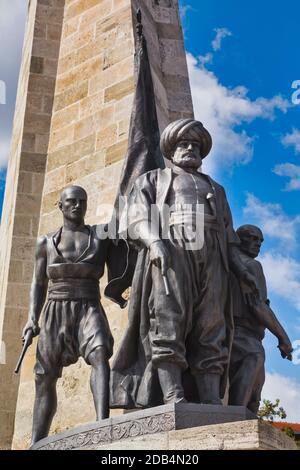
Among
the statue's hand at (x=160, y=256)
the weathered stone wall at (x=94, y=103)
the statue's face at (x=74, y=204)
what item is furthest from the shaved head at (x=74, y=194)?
the weathered stone wall at (x=94, y=103)

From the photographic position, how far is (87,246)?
19.1ft

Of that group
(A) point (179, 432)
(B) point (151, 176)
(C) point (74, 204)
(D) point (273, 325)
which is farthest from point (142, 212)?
(A) point (179, 432)

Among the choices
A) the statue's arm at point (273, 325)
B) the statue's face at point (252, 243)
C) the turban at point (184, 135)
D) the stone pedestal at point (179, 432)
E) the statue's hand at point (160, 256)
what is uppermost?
the turban at point (184, 135)

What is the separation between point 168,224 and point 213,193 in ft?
1.47

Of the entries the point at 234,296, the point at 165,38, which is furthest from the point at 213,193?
the point at 165,38

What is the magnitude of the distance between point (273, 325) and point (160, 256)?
108 centimetres

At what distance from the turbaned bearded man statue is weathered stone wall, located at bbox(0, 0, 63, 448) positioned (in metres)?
3.72

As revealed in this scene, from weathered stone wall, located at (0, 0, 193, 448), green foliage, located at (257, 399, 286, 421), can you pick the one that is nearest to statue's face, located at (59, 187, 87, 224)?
weathered stone wall, located at (0, 0, 193, 448)

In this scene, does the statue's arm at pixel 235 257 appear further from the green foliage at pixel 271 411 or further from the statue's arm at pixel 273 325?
the green foliage at pixel 271 411

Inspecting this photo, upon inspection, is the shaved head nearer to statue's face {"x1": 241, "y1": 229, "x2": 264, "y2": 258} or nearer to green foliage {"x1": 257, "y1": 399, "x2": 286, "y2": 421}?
statue's face {"x1": 241, "y1": 229, "x2": 264, "y2": 258}

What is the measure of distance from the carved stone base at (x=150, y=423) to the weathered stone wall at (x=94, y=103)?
3.00 metres

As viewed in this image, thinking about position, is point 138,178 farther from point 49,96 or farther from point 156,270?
point 49,96

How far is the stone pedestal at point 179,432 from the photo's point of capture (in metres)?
4.21

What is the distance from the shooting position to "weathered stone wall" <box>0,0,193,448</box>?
8461 mm
